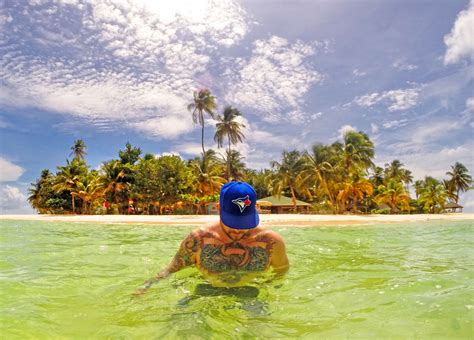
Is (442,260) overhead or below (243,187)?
below

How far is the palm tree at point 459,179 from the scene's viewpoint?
57.6 metres

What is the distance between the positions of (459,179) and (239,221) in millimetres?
67038

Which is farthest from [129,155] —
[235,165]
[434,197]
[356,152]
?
[434,197]

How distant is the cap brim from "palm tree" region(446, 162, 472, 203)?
6649cm

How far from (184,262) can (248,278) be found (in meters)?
0.67

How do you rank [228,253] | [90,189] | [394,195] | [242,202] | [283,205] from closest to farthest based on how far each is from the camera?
[242,202], [228,253], [90,189], [394,195], [283,205]

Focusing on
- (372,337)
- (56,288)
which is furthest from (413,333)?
(56,288)

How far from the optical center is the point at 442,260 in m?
5.80

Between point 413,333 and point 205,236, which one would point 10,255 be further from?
point 413,333

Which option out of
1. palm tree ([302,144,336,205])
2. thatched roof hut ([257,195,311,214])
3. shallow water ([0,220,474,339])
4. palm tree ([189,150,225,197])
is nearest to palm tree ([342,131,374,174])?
palm tree ([302,144,336,205])

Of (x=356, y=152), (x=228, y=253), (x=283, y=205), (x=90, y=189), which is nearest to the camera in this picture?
(x=228, y=253)

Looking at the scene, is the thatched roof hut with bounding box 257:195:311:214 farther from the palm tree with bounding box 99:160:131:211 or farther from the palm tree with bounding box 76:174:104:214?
the palm tree with bounding box 76:174:104:214

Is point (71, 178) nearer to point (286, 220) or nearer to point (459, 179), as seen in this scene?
point (286, 220)

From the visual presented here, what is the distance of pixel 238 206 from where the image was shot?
3.00 meters
